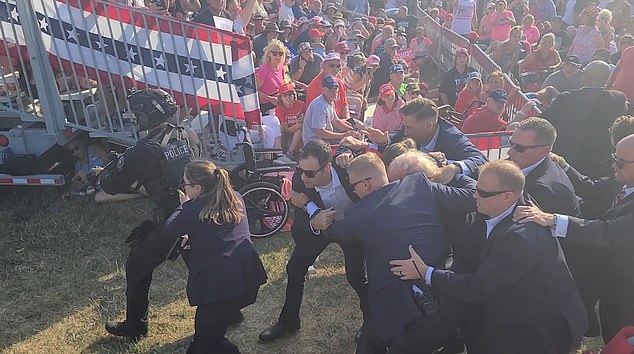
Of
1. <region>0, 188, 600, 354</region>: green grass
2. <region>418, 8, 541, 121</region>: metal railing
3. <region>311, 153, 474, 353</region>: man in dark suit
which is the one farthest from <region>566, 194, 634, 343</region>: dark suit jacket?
<region>418, 8, 541, 121</region>: metal railing

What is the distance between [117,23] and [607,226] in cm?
502

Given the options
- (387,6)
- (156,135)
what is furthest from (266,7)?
(156,135)

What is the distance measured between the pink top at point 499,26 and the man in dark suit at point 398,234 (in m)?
10.7

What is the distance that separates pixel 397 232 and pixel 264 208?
3.04 meters

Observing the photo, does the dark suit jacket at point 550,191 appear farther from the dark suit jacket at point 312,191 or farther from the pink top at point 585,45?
the pink top at point 585,45

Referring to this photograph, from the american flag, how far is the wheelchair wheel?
3.25 ft

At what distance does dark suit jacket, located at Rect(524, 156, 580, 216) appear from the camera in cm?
389

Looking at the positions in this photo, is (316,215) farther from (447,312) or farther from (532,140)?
(532,140)

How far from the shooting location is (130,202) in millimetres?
6887

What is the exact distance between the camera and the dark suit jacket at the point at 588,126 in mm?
5352

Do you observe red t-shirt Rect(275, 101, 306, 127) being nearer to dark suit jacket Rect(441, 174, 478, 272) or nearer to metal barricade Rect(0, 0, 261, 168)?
metal barricade Rect(0, 0, 261, 168)

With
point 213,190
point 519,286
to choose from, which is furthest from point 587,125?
point 213,190

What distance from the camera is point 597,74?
6.19 meters

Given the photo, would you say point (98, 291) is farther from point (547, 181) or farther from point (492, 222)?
point (547, 181)
